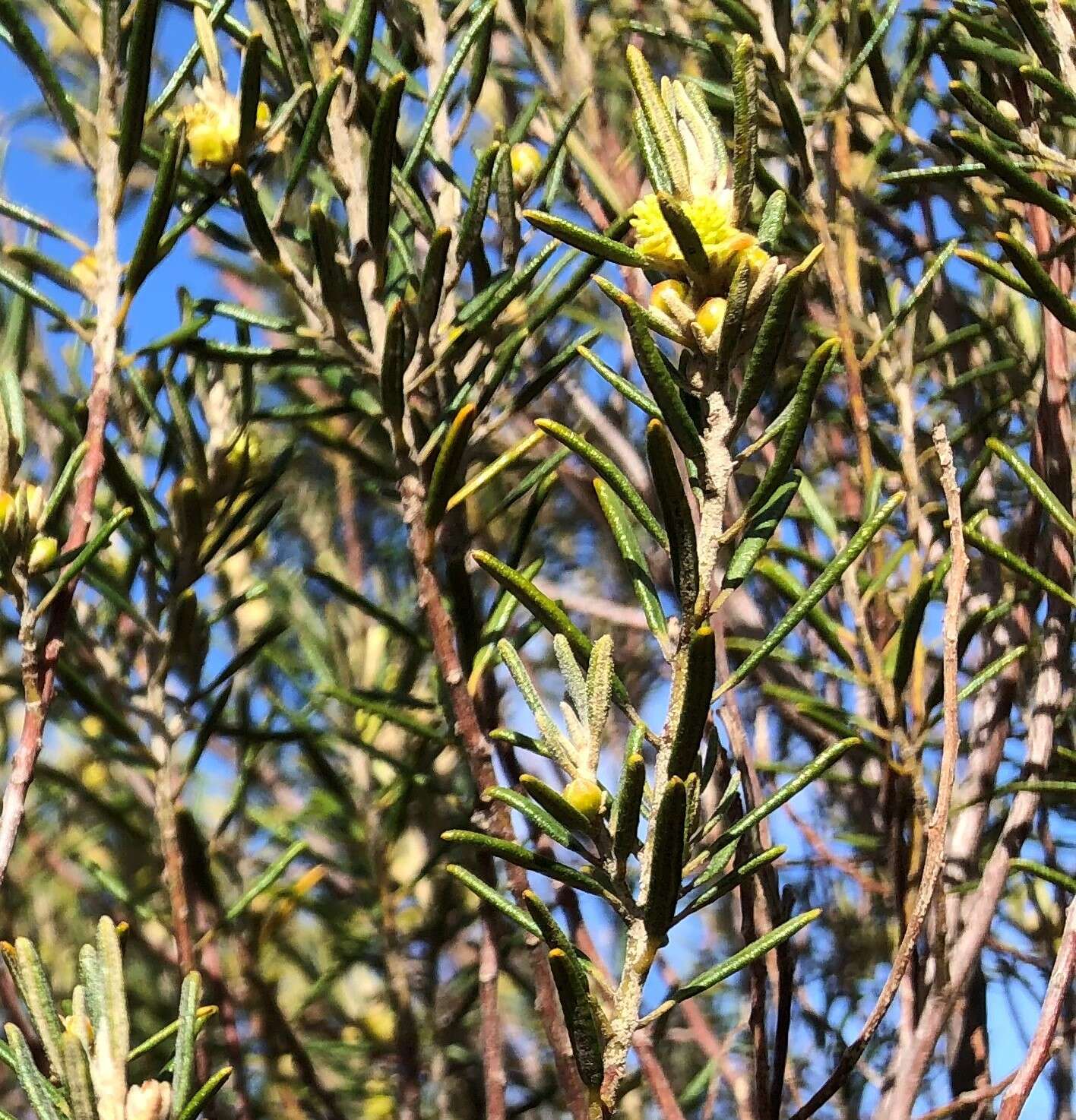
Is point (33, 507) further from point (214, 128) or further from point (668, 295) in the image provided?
point (668, 295)

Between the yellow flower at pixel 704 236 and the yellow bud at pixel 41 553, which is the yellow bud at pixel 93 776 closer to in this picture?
the yellow bud at pixel 41 553

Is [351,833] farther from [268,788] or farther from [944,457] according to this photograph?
[944,457]

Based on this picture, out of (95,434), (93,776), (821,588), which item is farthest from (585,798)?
(93,776)

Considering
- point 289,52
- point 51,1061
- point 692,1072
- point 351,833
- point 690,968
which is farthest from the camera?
point 690,968

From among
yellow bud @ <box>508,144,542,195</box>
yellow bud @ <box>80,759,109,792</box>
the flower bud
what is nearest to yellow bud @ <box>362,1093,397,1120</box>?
yellow bud @ <box>80,759,109,792</box>

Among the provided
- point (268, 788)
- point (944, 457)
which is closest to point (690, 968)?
point (268, 788)

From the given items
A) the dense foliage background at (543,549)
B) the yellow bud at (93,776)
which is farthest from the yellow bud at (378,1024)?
the yellow bud at (93,776)
